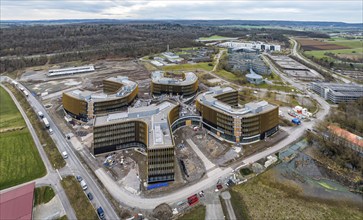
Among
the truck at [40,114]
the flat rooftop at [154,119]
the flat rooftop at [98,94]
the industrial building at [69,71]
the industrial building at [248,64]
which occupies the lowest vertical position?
the truck at [40,114]

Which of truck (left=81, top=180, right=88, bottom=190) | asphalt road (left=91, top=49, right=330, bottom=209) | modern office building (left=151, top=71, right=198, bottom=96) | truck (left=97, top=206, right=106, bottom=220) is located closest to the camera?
truck (left=97, top=206, right=106, bottom=220)

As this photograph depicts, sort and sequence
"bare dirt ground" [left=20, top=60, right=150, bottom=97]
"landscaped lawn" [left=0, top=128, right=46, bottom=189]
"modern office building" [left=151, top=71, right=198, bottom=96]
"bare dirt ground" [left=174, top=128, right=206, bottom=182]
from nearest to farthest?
"landscaped lawn" [left=0, top=128, right=46, bottom=189]
"bare dirt ground" [left=174, top=128, right=206, bottom=182]
"modern office building" [left=151, top=71, right=198, bottom=96]
"bare dirt ground" [left=20, top=60, right=150, bottom=97]

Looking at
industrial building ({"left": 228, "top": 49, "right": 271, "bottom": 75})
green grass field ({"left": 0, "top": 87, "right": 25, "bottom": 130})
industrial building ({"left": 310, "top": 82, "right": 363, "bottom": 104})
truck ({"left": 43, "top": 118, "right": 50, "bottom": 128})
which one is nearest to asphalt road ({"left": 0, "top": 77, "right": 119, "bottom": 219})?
truck ({"left": 43, "top": 118, "right": 50, "bottom": 128})

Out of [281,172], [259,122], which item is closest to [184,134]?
[259,122]

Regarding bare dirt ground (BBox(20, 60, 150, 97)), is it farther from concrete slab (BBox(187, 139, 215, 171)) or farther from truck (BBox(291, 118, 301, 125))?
truck (BBox(291, 118, 301, 125))

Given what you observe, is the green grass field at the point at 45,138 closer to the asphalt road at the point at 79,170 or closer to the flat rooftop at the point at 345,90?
the asphalt road at the point at 79,170

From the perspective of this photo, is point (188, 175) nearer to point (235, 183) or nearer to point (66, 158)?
point (235, 183)

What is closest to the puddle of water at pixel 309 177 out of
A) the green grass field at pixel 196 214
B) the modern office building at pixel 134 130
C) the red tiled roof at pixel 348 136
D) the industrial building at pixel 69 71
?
the red tiled roof at pixel 348 136
